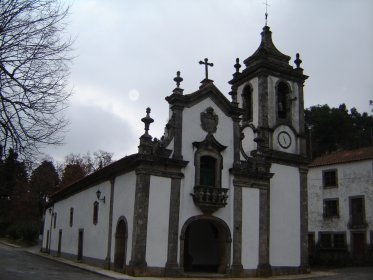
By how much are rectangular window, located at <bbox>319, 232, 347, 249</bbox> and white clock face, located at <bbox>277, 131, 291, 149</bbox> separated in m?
13.3

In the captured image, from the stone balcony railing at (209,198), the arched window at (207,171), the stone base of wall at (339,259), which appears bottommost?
the stone base of wall at (339,259)

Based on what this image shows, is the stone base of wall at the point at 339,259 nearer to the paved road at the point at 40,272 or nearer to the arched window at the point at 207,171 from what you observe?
the arched window at the point at 207,171

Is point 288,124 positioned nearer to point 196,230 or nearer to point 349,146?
point 196,230

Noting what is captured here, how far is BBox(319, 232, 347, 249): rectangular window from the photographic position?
34.7m

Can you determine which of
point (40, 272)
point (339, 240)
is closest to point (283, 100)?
point (339, 240)

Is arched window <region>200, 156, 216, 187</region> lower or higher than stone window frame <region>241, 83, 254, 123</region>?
lower

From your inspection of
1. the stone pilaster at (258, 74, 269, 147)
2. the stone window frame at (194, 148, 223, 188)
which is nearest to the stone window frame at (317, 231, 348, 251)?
the stone pilaster at (258, 74, 269, 147)

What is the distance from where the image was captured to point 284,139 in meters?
25.6

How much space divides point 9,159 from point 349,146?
147 feet

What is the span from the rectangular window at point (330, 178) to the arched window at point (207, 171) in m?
18.2

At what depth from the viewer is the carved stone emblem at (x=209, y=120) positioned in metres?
21.7

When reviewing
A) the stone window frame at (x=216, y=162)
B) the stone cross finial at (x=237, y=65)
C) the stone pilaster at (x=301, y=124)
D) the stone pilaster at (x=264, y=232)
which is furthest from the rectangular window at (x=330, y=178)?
the stone window frame at (x=216, y=162)

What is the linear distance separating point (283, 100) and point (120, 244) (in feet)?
43.1

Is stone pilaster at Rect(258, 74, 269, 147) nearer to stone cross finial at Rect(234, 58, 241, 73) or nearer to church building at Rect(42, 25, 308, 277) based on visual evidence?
church building at Rect(42, 25, 308, 277)
